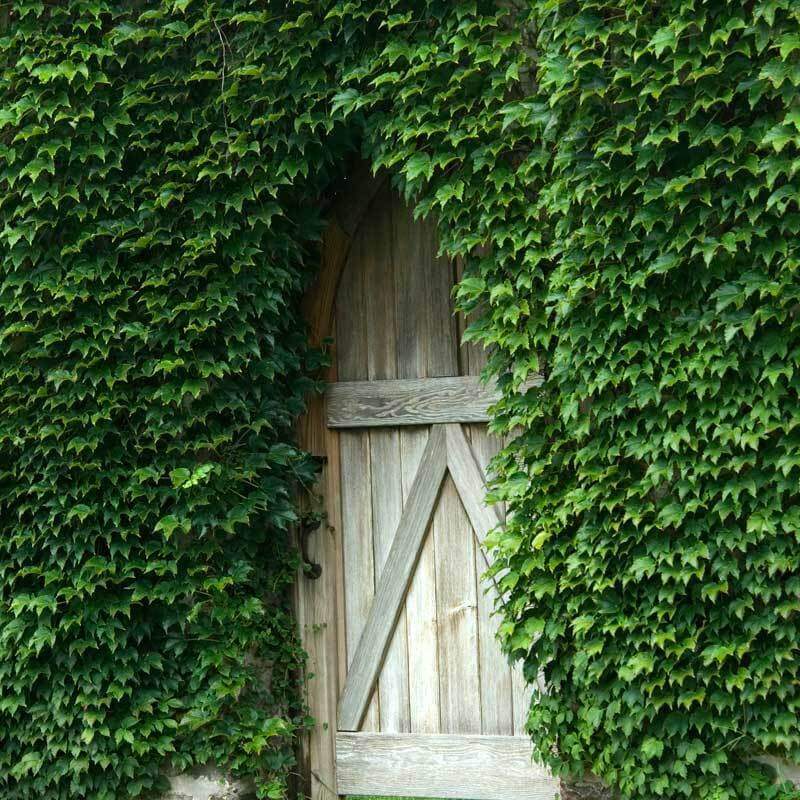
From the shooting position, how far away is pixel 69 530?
4.23 meters

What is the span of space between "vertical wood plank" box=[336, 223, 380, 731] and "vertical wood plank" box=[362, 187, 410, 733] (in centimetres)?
3

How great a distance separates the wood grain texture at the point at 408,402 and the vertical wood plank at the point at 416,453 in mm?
69

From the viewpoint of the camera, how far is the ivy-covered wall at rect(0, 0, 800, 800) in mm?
3314

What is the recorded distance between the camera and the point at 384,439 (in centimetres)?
456

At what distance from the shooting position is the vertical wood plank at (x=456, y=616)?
4.35m

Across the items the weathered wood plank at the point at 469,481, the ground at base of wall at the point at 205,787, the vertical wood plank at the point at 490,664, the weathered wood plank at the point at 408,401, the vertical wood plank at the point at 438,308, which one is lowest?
the ground at base of wall at the point at 205,787

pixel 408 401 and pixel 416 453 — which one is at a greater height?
pixel 408 401

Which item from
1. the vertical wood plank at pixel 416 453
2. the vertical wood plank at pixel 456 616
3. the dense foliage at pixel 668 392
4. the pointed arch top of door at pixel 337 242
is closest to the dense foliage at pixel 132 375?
the pointed arch top of door at pixel 337 242

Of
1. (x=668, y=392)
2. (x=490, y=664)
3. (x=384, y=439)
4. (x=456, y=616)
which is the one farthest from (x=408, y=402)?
(x=668, y=392)

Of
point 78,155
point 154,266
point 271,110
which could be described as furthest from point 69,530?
point 271,110

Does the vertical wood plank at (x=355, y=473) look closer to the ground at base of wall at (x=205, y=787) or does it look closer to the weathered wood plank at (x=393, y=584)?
the weathered wood plank at (x=393, y=584)

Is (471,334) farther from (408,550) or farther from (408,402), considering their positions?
(408,550)

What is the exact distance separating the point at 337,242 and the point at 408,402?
80 cm

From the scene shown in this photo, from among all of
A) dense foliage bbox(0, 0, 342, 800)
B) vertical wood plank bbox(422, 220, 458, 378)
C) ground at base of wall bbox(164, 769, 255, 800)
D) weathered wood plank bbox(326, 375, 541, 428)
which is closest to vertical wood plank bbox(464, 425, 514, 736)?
weathered wood plank bbox(326, 375, 541, 428)
